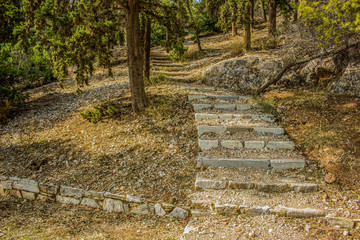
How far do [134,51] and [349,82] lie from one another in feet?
18.4

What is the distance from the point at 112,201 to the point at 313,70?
6726 millimetres

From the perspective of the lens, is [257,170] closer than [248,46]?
Yes

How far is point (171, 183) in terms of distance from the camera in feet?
15.3

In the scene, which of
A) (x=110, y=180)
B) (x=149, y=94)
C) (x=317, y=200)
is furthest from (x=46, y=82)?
(x=317, y=200)

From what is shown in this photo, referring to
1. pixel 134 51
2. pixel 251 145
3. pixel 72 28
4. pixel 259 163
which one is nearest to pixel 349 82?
pixel 251 145

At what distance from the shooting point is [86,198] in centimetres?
463

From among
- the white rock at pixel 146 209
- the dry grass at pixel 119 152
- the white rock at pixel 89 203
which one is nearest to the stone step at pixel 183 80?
the dry grass at pixel 119 152

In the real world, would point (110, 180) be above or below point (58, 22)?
below

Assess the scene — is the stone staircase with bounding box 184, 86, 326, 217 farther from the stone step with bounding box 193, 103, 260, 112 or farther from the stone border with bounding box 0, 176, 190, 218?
the stone border with bounding box 0, 176, 190, 218

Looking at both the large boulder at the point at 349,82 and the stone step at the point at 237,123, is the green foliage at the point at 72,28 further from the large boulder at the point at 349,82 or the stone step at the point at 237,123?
the large boulder at the point at 349,82

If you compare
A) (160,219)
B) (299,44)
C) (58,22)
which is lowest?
(160,219)

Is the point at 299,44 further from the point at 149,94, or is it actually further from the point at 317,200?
the point at 317,200

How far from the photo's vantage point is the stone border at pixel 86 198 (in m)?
4.24

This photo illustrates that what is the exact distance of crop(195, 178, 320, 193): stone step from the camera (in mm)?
4309
